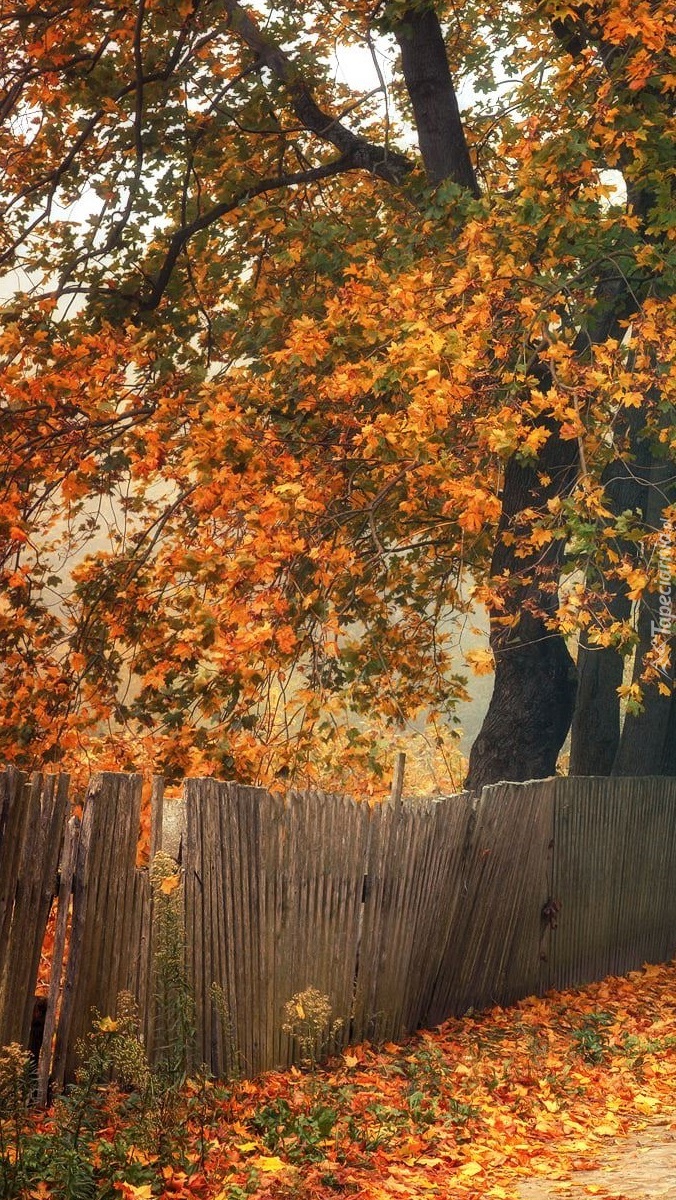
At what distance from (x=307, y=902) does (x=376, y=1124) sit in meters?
1.36

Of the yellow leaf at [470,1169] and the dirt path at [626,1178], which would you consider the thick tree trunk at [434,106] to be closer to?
the dirt path at [626,1178]

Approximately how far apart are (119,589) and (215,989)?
12.9ft

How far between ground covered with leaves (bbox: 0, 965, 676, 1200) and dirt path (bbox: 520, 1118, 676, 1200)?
6cm

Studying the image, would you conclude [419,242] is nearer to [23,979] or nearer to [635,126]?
[635,126]

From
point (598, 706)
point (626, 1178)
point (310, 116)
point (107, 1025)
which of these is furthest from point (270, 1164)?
point (310, 116)

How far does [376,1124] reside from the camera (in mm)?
6332

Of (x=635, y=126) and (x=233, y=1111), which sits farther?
(x=635, y=126)

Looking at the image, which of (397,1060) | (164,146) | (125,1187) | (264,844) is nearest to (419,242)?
(164,146)

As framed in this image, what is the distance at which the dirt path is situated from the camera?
5.64 metres

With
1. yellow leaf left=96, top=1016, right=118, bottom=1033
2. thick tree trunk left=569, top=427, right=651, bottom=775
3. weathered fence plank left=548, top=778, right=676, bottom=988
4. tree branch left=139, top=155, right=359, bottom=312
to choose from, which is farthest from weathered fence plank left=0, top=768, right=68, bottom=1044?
thick tree trunk left=569, top=427, right=651, bottom=775

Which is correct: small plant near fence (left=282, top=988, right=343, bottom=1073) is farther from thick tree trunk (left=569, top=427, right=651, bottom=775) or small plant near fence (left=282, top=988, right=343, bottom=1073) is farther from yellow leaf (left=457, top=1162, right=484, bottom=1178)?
thick tree trunk (left=569, top=427, right=651, bottom=775)

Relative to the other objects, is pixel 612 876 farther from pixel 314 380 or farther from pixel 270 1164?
pixel 270 1164

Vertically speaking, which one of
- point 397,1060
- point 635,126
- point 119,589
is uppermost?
point 635,126

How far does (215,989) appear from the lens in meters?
6.18
